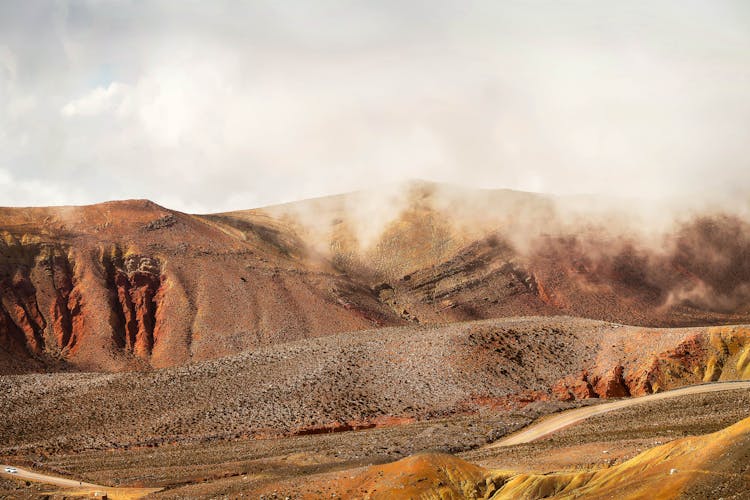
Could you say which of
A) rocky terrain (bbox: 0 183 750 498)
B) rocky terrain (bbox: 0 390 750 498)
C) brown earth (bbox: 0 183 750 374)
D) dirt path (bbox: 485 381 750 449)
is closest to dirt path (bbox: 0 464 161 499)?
rocky terrain (bbox: 0 390 750 498)

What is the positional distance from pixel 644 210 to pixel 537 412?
93.1m

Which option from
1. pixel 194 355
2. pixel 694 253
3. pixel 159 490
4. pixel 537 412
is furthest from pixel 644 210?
pixel 159 490

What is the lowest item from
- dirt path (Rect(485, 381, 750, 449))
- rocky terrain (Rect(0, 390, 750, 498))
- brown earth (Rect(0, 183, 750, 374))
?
dirt path (Rect(485, 381, 750, 449))

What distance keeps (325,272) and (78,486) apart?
81.2 metres

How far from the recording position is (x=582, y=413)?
184ft

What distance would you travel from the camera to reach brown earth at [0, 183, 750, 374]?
10538 cm

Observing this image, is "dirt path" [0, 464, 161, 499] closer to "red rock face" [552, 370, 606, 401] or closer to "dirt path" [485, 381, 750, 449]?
"dirt path" [485, 381, 750, 449]

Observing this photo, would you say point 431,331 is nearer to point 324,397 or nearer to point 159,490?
point 324,397

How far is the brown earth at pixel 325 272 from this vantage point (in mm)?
105375

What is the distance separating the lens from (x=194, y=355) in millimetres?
100750

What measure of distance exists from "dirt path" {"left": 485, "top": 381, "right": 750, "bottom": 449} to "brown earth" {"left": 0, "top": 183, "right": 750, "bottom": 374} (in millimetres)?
50967

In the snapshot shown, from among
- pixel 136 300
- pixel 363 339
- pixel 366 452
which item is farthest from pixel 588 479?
pixel 136 300

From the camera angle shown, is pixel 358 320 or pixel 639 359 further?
pixel 358 320

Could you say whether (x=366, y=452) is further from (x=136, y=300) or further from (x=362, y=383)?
(x=136, y=300)
